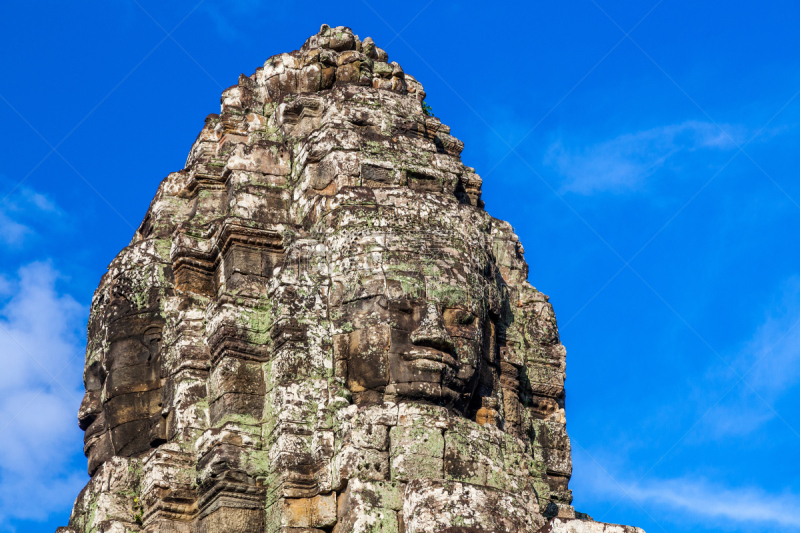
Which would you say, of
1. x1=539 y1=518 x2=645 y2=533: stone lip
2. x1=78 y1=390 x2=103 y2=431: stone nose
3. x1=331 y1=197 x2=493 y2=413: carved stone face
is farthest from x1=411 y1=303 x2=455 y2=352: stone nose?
x1=78 y1=390 x2=103 y2=431: stone nose

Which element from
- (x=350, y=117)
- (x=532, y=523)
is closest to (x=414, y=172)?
(x=350, y=117)

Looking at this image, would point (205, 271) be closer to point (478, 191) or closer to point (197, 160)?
point (197, 160)

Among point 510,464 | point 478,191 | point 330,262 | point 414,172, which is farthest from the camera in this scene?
point 478,191

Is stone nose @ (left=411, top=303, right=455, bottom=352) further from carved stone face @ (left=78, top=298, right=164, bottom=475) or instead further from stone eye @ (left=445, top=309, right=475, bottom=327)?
carved stone face @ (left=78, top=298, right=164, bottom=475)

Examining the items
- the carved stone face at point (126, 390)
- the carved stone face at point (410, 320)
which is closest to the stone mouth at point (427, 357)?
the carved stone face at point (410, 320)

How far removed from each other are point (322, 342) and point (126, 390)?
9.84 ft

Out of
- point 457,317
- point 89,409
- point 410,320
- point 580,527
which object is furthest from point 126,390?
point 580,527

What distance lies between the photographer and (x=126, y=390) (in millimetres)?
15500

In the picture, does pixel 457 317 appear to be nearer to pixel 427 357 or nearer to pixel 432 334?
pixel 432 334

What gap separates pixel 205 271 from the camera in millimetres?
16047

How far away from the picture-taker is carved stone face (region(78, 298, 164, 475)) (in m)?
15.3

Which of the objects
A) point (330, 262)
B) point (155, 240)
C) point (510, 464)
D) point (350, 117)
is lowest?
point (510, 464)

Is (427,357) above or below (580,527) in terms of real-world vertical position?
above

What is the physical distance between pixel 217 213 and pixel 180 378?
9.04 feet
